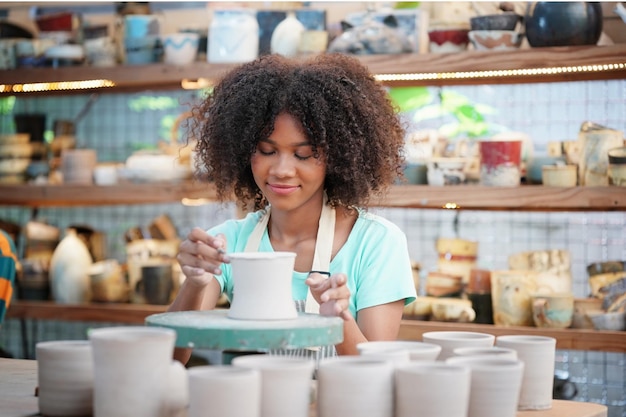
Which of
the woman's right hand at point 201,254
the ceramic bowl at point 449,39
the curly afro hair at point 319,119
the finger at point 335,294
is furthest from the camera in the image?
the ceramic bowl at point 449,39

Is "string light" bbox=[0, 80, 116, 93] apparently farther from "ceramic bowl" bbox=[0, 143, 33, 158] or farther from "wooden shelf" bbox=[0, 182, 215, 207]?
"wooden shelf" bbox=[0, 182, 215, 207]

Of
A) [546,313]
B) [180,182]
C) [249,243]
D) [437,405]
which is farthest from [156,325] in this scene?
[180,182]

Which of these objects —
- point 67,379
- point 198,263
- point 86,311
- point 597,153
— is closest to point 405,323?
point 597,153

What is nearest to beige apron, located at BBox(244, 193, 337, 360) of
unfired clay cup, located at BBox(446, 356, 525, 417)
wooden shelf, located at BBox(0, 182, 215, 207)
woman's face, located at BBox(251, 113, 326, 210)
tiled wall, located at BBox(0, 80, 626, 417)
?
woman's face, located at BBox(251, 113, 326, 210)

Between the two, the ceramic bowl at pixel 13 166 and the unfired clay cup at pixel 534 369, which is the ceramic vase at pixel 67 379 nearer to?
the unfired clay cup at pixel 534 369

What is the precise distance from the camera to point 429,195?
3.86m

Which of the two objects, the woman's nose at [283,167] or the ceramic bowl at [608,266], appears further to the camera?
the ceramic bowl at [608,266]

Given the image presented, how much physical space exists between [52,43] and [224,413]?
10.9 feet

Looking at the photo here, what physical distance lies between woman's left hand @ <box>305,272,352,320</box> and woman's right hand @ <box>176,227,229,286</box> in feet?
0.62

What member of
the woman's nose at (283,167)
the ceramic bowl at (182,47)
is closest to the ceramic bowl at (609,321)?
the woman's nose at (283,167)

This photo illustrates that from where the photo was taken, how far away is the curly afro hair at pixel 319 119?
95.7 inches

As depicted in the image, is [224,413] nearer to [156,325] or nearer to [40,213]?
[156,325]

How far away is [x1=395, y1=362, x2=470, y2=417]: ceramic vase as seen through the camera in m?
1.56

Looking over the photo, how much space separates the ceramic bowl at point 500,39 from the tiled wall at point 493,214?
0.46 m
